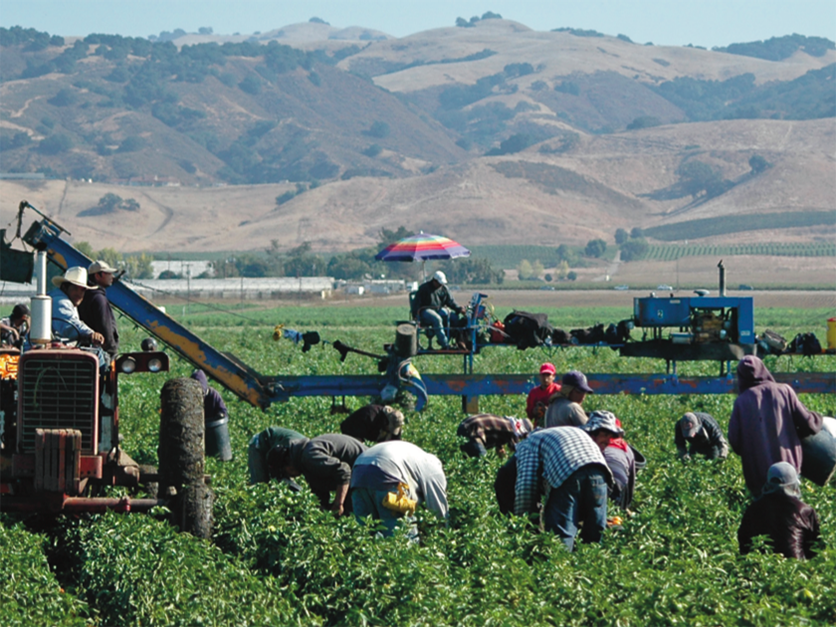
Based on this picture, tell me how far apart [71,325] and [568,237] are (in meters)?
187

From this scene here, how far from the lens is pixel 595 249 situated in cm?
18175

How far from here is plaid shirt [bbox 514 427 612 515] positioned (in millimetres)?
9039

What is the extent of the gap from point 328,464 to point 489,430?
12.2 ft

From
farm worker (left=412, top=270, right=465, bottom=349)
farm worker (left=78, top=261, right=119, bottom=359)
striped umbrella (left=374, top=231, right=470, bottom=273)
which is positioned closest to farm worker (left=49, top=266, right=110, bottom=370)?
farm worker (left=78, top=261, right=119, bottom=359)

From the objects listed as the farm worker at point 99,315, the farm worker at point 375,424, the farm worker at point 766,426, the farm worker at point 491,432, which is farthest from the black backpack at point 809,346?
the farm worker at point 99,315

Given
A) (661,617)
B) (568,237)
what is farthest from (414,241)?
(568,237)

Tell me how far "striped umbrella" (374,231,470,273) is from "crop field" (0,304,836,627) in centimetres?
838

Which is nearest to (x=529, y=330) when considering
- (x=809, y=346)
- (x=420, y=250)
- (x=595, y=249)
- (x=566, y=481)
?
(x=420, y=250)

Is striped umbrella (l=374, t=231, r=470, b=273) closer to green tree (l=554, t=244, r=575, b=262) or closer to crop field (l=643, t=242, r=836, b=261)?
crop field (l=643, t=242, r=836, b=261)

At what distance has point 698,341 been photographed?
17734 millimetres

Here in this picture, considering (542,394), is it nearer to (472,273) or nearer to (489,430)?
(489,430)

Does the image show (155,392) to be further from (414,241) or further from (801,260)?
(801,260)

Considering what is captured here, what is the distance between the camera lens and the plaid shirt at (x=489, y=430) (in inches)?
529

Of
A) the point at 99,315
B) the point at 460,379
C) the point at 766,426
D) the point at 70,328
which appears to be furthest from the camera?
the point at 460,379
